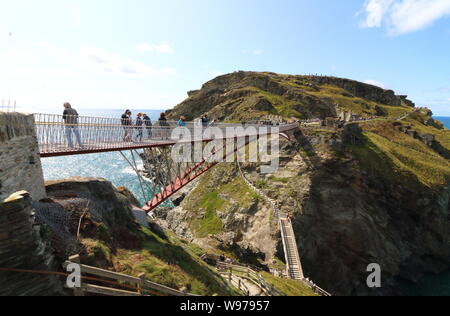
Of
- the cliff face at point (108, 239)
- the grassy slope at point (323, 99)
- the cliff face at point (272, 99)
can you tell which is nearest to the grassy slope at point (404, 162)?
the cliff face at point (272, 99)

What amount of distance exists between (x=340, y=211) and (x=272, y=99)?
151 feet

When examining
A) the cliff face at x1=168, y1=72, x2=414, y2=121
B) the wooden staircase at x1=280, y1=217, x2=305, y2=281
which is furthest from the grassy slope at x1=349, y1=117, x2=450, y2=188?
the cliff face at x1=168, y1=72, x2=414, y2=121

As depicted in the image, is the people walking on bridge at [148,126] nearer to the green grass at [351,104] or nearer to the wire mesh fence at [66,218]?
the wire mesh fence at [66,218]

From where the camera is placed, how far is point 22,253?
7.85m

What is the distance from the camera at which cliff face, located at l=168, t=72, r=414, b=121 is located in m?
71.6

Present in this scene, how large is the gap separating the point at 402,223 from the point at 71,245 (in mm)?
52233

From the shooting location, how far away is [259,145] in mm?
50031

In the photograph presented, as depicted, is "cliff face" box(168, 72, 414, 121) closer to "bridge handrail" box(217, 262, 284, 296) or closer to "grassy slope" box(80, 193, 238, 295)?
"bridge handrail" box(217, 262, 284, 296)

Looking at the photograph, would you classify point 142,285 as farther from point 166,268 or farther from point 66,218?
point 66,218

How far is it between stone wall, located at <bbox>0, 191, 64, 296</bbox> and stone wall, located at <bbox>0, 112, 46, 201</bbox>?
2970 millimetres

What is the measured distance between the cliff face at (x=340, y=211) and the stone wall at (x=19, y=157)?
76.6 feet

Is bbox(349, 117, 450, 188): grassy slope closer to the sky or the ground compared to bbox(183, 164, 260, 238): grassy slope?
closer to the sky
